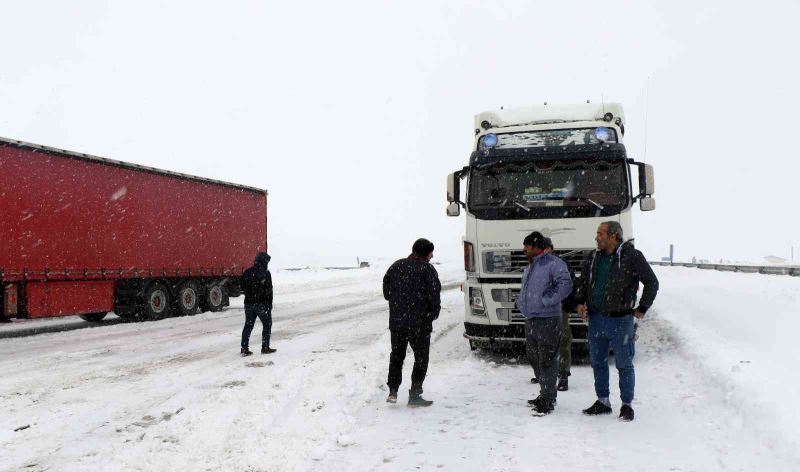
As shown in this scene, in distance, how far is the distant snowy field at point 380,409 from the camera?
15.5 feet

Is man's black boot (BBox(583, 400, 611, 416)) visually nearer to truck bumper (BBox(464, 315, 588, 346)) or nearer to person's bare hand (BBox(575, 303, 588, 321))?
person's bare hand (BBox(575, 303, 588, 321))

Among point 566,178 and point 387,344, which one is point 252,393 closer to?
point 387,344

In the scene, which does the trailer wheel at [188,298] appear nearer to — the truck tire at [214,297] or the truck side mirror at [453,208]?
the truck tire at [214,297]

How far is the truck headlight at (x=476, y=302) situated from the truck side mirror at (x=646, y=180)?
269 centimetres

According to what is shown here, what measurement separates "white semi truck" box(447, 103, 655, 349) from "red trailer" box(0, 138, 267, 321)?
9303 mm

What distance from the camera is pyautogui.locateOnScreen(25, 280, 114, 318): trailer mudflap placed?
12664 mm

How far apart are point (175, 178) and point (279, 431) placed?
12.8 m

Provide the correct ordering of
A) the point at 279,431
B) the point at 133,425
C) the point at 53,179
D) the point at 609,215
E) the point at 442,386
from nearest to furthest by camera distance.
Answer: the point at 279,431 → the point at 133,425 → the point at 442,386 → the point at 609,215 → the point at 53,179

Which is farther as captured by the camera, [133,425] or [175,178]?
[175,178]

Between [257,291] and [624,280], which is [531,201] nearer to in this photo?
[624,280]

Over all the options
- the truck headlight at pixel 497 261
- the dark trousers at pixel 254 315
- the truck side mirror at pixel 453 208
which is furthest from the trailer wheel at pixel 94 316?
the truck headlight at pixel 497 261

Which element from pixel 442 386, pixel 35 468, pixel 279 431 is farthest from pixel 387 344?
pixel 35 468

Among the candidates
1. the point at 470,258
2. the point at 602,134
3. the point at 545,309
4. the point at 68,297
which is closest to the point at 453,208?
the point at 470,258

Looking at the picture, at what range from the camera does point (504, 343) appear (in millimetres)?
8617
